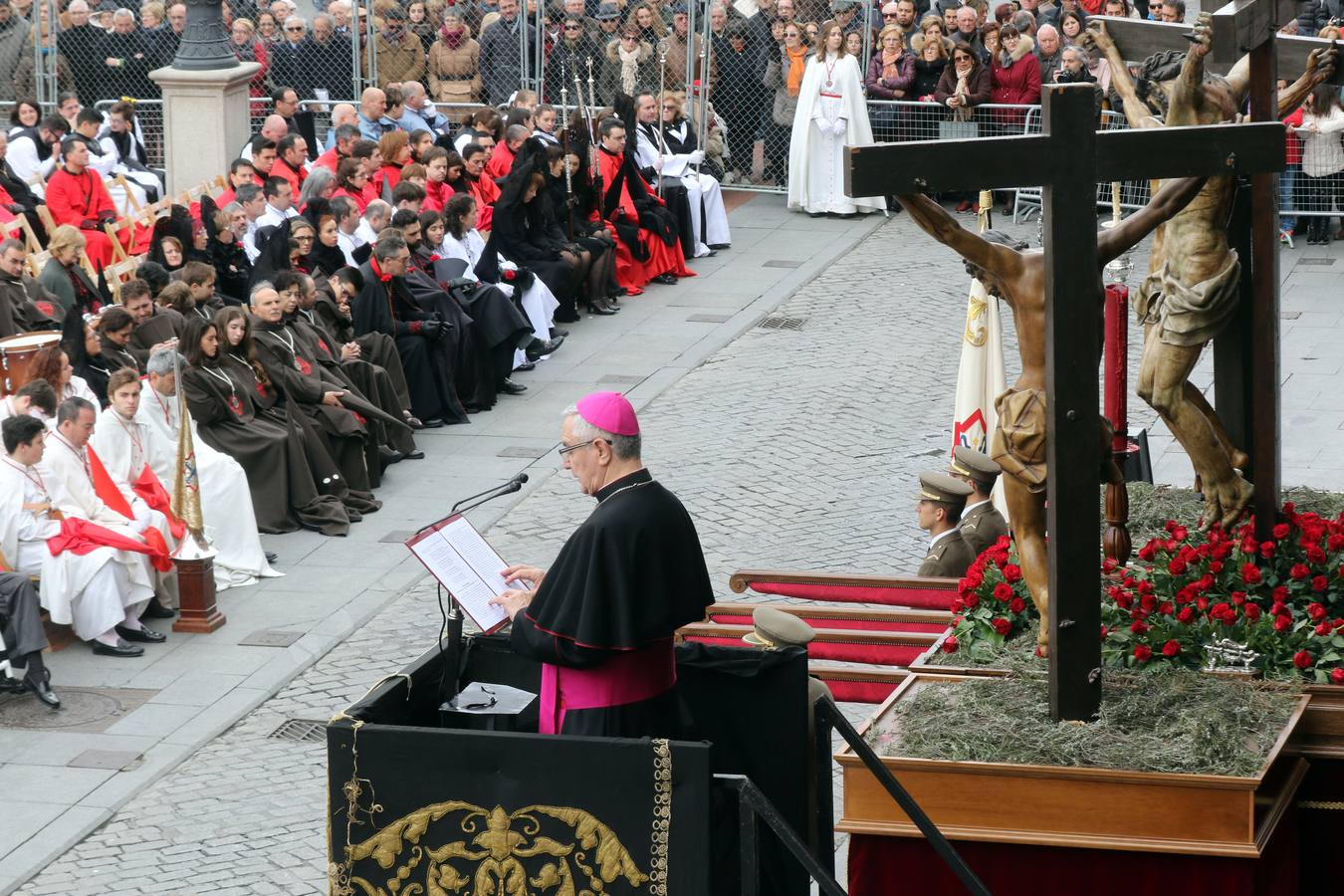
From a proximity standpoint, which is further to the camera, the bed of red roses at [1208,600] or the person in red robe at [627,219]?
the person in red robe at [627,219]

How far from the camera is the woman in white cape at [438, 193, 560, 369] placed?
636 inches

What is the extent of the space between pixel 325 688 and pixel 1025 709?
5.14 meters

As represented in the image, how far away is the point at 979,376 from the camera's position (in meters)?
11.7

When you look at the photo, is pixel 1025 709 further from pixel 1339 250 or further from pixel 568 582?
pixel 1339 250

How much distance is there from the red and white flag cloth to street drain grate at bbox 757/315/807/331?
607 cm

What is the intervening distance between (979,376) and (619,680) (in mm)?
5827

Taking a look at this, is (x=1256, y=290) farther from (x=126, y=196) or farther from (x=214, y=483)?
(x=126, y=196)

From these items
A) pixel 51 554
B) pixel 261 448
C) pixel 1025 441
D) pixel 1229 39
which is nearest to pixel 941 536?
pixel 1025 441

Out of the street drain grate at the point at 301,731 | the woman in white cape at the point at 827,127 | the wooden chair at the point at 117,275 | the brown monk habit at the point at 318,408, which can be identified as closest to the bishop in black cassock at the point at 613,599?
the street drain grate at the point at 301,731

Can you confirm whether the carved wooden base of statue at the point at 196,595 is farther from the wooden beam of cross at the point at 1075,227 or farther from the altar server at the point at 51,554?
the wooden beam of cross at the point at 1075,227

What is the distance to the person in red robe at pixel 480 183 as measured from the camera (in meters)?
17.9

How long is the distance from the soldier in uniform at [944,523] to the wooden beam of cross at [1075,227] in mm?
3074

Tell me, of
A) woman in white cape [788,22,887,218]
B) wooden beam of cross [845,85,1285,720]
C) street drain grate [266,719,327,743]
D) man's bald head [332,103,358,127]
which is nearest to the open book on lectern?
wooden beam of cross [845,85,1285,720]

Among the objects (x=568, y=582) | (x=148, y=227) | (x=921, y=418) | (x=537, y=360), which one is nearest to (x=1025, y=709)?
(x=568, y=582)
